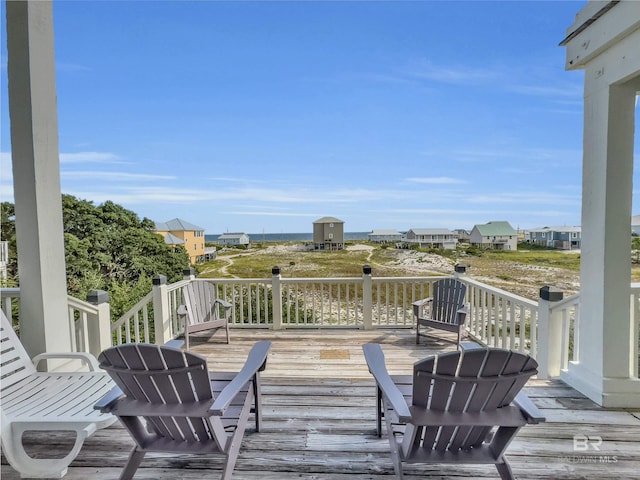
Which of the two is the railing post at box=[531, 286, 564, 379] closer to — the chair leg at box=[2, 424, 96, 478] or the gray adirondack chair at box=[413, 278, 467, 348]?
the gray adirondack chair at box=[413, 278, 467, 348]

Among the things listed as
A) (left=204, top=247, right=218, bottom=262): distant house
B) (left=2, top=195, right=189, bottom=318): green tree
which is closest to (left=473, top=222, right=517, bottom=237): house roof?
(left=204, top=247, right=218, bottom=262): distant house

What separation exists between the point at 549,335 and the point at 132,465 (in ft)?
11.6

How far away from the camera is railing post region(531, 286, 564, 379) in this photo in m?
3.12

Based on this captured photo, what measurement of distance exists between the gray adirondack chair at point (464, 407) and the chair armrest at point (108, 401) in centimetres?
134

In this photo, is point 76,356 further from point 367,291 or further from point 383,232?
point 383,232

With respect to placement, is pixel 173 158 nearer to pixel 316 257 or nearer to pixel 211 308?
pixel 316 257

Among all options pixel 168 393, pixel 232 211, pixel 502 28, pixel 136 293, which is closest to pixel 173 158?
pixel 232 211

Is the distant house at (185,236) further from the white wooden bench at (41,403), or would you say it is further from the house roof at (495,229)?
the white wooden bench at (41,403)

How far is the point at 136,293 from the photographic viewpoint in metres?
11.0

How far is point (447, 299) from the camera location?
14.6 ft

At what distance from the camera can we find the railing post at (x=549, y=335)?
3.12 m

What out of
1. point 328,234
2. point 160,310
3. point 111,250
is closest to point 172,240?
point 111,250

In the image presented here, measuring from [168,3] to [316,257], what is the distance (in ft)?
19.7

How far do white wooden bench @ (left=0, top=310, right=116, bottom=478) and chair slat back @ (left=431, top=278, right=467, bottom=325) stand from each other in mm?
3785
